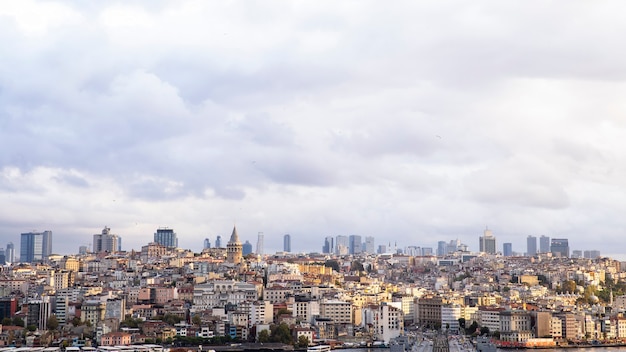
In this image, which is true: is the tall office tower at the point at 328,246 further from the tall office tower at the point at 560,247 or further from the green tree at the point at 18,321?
the green tree at the point at 18,321

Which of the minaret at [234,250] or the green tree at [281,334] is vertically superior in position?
the minaret at [234,250]

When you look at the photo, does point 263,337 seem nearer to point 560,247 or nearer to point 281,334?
point 281,334

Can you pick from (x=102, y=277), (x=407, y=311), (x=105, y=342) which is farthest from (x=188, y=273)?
(x=105, y=342)

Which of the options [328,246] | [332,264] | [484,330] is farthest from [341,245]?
[484,330]

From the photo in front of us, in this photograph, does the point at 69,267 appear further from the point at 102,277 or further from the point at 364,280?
the point at 364,280

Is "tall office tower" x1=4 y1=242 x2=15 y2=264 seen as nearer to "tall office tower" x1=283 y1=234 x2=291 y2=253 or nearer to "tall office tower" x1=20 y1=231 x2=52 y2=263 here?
"tall office tower" x1=20 y1=231 x2=52 y2=263

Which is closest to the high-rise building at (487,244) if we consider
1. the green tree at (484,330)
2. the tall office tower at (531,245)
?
the tall office tower at (531,245)

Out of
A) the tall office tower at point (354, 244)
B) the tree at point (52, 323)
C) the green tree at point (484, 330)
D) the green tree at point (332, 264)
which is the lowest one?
the green tree at point (484, 330)
